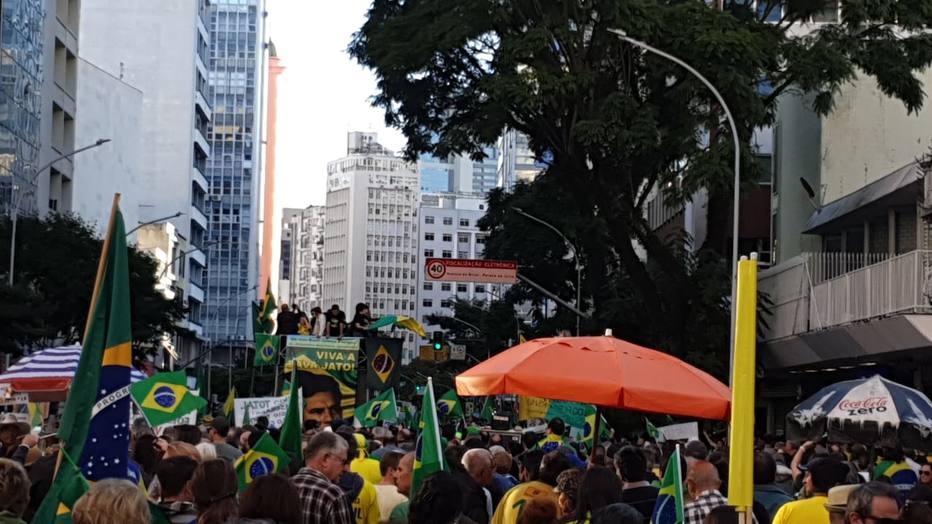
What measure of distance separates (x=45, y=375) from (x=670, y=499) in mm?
13911

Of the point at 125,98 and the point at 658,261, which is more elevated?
the point at 125,98

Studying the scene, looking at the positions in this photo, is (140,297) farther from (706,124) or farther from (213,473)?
(213,473)

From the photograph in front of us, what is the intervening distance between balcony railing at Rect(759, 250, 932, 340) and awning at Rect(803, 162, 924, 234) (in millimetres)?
1167

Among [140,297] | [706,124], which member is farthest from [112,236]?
[140,297]

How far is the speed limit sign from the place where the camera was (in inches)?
1826

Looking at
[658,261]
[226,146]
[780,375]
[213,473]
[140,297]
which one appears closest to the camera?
[213,473]

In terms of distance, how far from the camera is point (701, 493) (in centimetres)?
967

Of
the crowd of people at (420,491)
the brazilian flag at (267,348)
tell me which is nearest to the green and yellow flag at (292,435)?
the crowd of people at (420,491)

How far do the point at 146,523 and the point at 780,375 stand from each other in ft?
126

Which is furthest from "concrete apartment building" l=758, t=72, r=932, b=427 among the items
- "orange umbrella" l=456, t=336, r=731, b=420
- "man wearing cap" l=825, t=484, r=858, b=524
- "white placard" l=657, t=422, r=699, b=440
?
"man wearing cap" l=825, t=484, r=858, b=524

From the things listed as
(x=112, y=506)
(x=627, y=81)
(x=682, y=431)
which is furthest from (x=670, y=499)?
(x=627, y=81)

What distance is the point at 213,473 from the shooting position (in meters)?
7.64

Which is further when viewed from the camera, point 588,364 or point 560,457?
point 588,364

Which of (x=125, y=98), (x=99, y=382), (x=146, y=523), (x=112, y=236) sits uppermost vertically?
(x=125, y=98)
